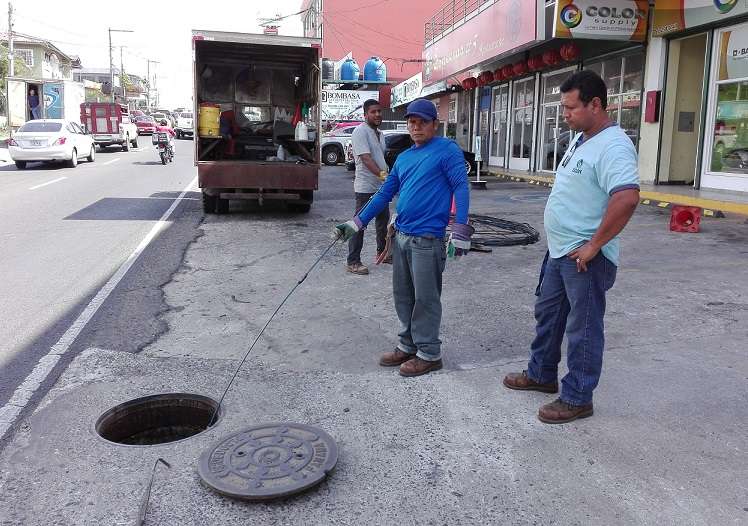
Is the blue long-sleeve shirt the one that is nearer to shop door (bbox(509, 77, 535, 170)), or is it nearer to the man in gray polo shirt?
the man in gray polo shirt

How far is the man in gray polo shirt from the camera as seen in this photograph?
7562 mm

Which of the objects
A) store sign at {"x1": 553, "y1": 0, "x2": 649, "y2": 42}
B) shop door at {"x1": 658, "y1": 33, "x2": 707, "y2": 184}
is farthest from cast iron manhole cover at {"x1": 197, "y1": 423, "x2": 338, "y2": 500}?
shop door at {"x1": 658, "y1": 33, "x2": 707, "y2": 184}

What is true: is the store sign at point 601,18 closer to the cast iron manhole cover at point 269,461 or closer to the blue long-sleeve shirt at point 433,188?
the blue long-sleeve shirt at point 433,188

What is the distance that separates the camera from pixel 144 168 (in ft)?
73.1

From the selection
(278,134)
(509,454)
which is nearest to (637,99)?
(278,134)

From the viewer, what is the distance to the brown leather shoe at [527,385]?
13.9 ft

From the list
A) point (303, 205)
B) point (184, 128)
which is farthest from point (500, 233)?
point (184, 128)

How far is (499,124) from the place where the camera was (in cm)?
2523

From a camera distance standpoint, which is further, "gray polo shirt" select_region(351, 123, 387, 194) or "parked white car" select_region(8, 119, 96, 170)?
"parked white car" select_region(8, 119, 96, 170)

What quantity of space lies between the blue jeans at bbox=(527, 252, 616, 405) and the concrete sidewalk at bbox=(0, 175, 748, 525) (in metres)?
0.28

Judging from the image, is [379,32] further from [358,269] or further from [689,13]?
[358,269]

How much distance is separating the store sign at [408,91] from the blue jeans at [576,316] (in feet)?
95.8

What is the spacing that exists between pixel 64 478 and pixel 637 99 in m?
15.7

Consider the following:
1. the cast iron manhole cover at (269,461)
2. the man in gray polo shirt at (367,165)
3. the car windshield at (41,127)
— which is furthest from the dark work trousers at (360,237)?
the car windshield at (41,127)
